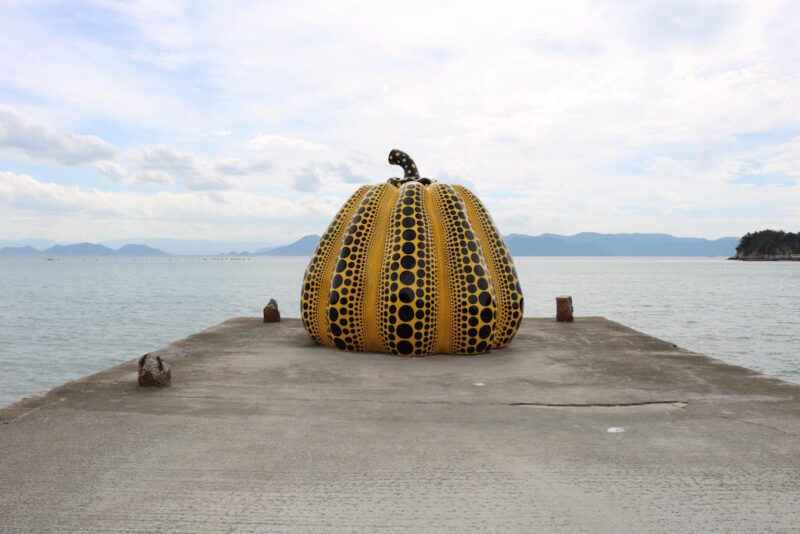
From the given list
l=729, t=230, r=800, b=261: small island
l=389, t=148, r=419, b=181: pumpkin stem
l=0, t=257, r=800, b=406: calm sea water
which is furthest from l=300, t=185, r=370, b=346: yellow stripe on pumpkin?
l=729, t=230, r=800, b=261: small island

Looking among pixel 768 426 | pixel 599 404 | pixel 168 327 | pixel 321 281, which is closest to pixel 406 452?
pixel 599 404

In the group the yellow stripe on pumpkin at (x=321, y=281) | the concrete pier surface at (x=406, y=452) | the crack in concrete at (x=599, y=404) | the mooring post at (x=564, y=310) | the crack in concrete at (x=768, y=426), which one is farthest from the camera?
the mooring post at (x=564, y=310)

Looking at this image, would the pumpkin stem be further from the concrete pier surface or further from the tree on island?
the tree on island

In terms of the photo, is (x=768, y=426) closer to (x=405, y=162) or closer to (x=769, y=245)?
(x=405, y=162)

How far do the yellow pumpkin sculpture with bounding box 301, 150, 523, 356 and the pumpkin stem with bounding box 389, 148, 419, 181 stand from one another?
1193mm

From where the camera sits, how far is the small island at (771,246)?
136000 mm

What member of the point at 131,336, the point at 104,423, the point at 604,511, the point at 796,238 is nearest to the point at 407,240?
the point at 104,423

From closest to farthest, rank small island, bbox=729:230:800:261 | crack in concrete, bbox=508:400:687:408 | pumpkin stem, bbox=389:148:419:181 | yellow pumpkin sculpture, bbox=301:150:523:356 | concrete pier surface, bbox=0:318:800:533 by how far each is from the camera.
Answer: concrete pier surface, bbox=0:318:800:533 → crack in concrete, bbox=508:400:687:408 → yellow pumpkin sculpture, bbox=301:150:523:356 → pumpkin stem, bbox=389:148:419:181 → small island, bbox=729:230:800:261

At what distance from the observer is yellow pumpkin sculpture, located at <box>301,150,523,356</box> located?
27.3ft

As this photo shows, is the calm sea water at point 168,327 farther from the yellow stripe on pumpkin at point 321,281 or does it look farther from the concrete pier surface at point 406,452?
the concrete pier surface at point 406,452

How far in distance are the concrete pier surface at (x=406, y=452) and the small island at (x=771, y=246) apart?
504 feet

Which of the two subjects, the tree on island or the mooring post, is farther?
the tree on island

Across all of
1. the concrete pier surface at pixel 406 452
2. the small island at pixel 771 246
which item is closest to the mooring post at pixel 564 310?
the concrete pier surface at pixel 406 452

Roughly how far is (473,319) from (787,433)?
419 centimetres
